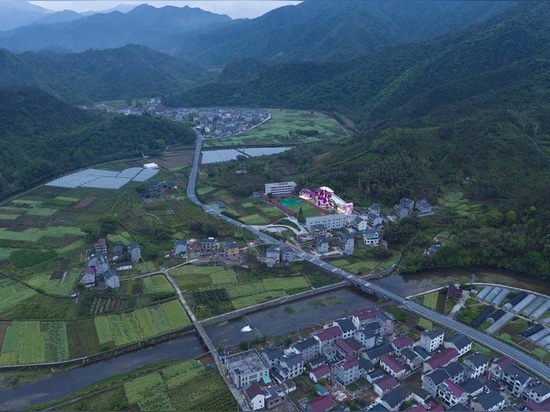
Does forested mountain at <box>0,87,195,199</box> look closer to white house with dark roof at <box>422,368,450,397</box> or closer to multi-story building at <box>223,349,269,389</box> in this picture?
multi-story building at <box>223,349,269,389</box>

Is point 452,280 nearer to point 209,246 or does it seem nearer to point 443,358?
point 443,358

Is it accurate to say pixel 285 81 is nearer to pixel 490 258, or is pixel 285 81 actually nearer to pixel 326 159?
pixel 326 159

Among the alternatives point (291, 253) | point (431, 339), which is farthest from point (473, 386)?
point (291, 253)

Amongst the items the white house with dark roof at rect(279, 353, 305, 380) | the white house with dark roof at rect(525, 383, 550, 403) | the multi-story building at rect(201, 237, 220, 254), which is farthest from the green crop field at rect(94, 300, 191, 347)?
the white house with dark roof at rect(525, 383, 550, 403)

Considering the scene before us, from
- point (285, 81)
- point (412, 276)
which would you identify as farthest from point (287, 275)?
point (285, 81)

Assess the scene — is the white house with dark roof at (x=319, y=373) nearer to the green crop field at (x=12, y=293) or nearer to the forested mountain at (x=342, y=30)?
the green crop field at (x=12, y=293)

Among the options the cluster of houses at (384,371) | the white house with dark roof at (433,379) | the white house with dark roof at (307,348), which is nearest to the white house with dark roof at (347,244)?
the cluster of houses at (384,371)
